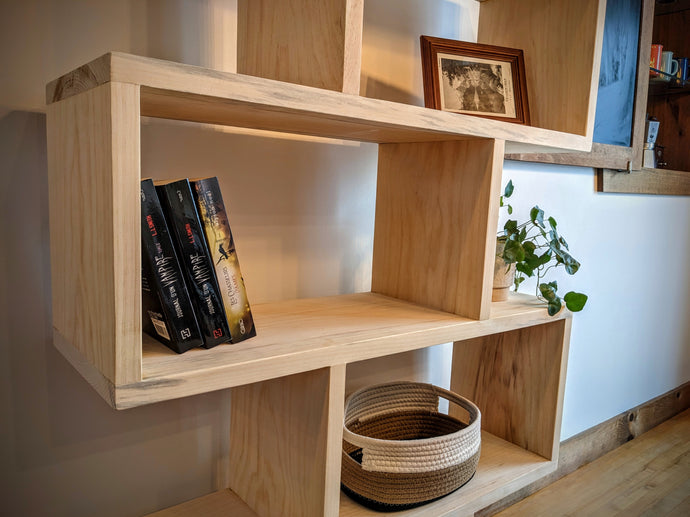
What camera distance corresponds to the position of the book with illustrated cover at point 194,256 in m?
0.69

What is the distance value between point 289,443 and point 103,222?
47 cm

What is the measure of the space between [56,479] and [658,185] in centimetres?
212

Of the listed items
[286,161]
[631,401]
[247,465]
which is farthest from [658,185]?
[247,465]

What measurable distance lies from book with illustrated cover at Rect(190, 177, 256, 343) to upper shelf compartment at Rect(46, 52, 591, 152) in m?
0.11

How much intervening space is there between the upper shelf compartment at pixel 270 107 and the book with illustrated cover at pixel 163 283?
129mm

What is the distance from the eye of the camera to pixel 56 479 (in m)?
0.94

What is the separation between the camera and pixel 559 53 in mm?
1189

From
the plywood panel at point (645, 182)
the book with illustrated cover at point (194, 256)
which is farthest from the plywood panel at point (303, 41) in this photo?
the plywood panel at point (645, 182)

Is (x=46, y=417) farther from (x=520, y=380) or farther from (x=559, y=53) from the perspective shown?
(x=559, y=53)

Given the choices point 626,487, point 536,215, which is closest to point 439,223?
point 536,215

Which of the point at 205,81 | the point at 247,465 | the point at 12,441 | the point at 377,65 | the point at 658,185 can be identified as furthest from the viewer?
the point at 658,185

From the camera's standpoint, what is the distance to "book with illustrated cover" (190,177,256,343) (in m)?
0.72

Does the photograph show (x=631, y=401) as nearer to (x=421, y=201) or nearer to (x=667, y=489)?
(x=667, y=489)

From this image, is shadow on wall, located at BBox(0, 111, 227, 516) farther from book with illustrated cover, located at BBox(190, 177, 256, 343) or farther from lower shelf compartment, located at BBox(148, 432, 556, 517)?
book with illustrated cover, located at BBox(190, 177, 256, 343)
